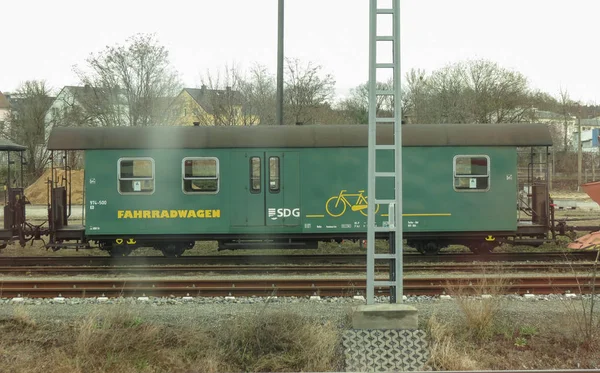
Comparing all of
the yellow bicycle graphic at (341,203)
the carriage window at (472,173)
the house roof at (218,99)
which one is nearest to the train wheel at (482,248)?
the carriage window at (472,173)

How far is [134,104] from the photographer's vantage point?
23.0 m

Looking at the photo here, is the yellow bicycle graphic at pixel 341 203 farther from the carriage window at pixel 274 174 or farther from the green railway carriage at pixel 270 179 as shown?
the carriage window at pixel 274 174

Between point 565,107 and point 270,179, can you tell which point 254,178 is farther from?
point 565,107

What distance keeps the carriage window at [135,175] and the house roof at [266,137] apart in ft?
1.17

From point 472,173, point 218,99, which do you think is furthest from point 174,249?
point 218,99

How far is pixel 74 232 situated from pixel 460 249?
33.5 ft

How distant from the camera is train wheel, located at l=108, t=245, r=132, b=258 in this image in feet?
45.3

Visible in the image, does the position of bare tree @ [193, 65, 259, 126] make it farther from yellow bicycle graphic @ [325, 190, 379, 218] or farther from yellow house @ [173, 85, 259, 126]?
yellow bicycle graphic @ [325, 190, 379, 218]

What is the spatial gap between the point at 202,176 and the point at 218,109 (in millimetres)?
14541

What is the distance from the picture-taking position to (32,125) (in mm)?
39688

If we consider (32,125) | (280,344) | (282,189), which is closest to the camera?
(280,344)

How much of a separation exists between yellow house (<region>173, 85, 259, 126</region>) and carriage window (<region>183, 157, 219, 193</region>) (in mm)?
13275

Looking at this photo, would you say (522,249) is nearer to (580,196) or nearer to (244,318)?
(244,318)

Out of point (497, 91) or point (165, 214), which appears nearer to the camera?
point (165, 214)
